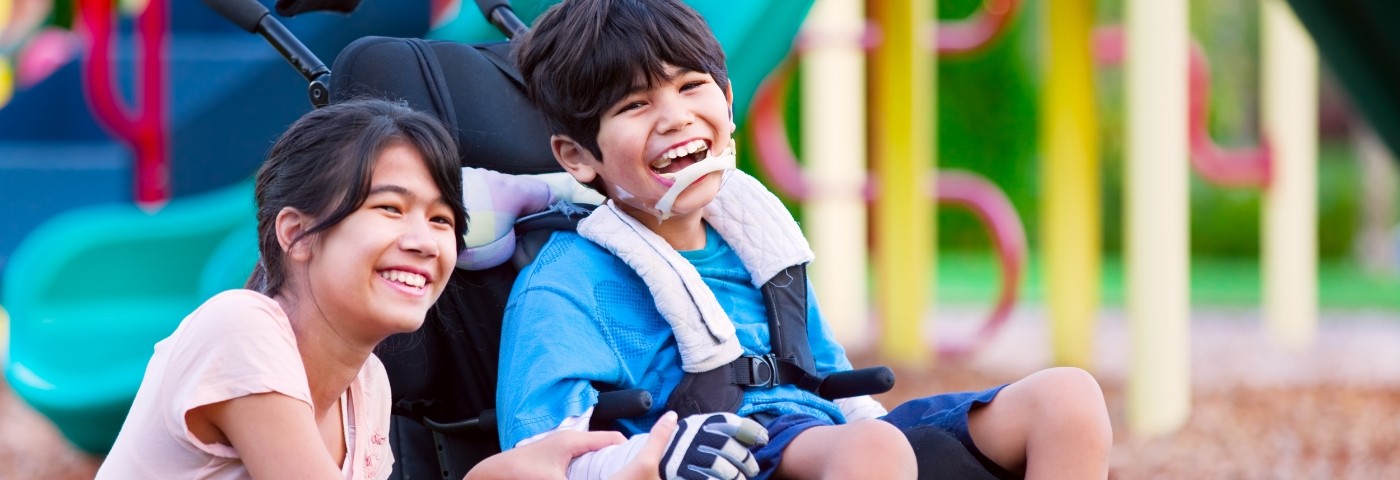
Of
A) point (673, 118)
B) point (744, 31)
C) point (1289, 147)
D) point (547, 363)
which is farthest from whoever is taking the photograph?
point (1289, 147)

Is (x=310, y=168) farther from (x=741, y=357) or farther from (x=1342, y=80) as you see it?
(x=1342, y=80)

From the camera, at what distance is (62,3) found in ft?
32.9

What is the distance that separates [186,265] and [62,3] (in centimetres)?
634

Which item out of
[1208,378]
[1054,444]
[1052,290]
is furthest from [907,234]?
[1054,444]

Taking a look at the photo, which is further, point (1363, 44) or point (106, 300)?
point (1363, 44)

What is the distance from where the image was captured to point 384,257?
1937 mm

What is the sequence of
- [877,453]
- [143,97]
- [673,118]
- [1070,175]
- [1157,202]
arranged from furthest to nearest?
1. [1070,175]
2. [1157,202]
3. [143,97]
4. [673,118]
5. [877,453]

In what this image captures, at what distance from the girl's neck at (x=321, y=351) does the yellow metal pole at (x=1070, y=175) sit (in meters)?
4.48

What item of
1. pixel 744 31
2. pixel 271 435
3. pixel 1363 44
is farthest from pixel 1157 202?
pixel 271 435

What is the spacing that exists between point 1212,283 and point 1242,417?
28.7ft

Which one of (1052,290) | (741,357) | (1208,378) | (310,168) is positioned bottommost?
(1208,378)

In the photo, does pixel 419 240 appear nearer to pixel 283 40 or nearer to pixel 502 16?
pixel 283 40

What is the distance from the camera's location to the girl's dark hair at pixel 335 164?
1.94 metres

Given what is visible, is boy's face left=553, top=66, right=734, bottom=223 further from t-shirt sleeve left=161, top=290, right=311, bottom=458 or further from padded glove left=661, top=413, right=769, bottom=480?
t-shirt sleeve left=161, top=290, right=311, bottom=458
